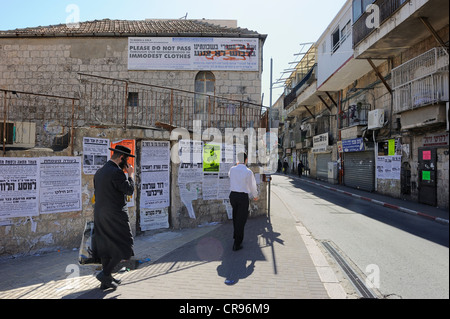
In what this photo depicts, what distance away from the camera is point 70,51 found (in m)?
12.8

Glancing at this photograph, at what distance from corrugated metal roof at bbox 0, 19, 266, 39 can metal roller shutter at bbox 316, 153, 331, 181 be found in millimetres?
15062

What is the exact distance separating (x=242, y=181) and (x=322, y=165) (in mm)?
21931

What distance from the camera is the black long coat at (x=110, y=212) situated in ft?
12.3

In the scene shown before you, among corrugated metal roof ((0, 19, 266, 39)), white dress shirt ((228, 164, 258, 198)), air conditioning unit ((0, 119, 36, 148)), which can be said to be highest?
corrugated metal roof ((0, 19, 266, 39))

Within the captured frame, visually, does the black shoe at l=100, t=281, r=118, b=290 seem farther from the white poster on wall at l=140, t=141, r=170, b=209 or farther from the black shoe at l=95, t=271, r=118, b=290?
the white poster on wall at l=140, t=141, r=170, b=209

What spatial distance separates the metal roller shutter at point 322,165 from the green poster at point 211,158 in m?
18.4

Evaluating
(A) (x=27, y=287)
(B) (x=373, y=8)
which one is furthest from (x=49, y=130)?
(B) (x=373, y=8)

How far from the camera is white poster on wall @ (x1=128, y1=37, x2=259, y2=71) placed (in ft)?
41.0

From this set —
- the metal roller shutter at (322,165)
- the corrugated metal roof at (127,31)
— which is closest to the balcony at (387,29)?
the corrugated metal roof at (127,31)

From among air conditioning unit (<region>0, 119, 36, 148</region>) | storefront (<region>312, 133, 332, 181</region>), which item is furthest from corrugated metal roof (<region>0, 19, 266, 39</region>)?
storefront (<region>312, 133, 332, 181</region>)

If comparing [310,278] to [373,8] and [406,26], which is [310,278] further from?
[373,8]

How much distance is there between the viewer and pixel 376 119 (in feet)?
48.5

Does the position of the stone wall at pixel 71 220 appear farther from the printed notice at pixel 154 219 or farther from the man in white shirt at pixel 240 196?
the man in white shirt at pixel 240 196
